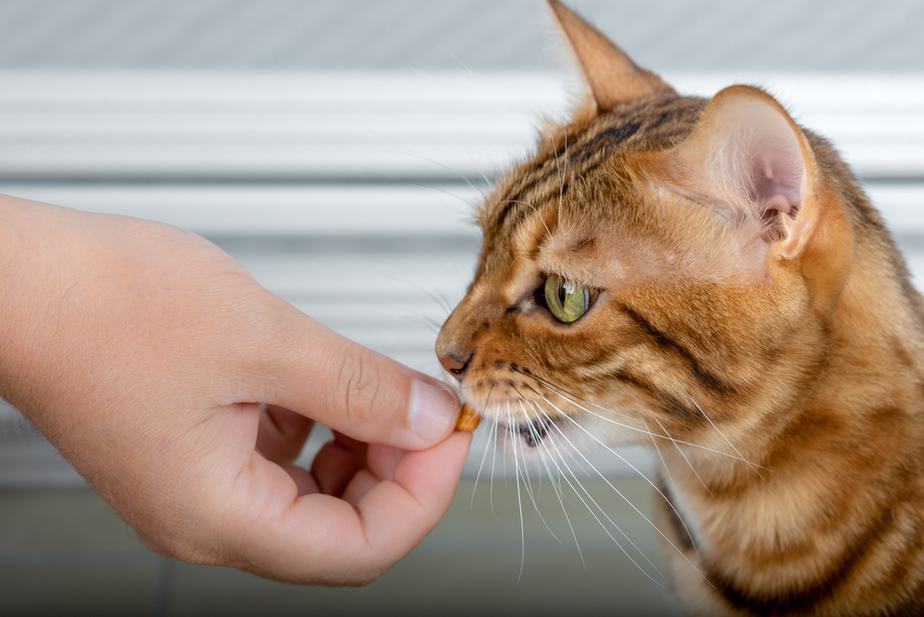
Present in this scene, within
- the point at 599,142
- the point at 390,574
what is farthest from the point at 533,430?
the point at 390,574

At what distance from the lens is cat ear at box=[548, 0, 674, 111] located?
0.94m

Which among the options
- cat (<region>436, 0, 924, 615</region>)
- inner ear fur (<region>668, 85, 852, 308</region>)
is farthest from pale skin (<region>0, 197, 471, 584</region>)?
inner ear fur (<region>668, 85, 852, 308</region>)

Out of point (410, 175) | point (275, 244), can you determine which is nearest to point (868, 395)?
point (410, 175)

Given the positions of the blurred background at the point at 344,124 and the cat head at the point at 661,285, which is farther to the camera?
the blurred background at the point at 344,124

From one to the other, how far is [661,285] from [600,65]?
0.31 m

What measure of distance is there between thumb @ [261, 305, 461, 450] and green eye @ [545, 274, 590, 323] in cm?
13

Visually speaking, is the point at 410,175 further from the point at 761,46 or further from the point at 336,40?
the point at 761,46

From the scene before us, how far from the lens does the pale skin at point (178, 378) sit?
2.47 feet

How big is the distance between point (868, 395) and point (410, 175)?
0.76m

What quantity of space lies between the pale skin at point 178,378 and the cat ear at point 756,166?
0.29 m

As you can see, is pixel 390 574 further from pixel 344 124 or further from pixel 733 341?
pixel 733 341

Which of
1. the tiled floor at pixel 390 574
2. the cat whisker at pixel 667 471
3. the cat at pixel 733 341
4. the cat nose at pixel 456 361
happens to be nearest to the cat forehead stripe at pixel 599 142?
the cat at pixel 733 341

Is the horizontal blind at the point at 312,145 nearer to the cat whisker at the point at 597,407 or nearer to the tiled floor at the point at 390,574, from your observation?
the tiled floor at the point at 390,574

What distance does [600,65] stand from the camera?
0.96 meters
